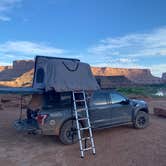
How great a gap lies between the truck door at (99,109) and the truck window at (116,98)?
23 centimetres

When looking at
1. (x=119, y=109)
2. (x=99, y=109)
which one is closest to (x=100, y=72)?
(x=119, y=109)

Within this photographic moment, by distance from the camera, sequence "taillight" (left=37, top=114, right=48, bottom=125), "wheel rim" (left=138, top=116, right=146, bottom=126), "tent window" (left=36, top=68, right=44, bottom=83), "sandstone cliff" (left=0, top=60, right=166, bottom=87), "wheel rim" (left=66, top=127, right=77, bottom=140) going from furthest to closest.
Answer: "sandstone cliff" (left=0, top=60, right=166, bottom=87) < "wheel rim" (left=138, top=116, right=146, bottom=126) < "tent window" (left=36, top=68, right=44, bottom=83) < "wheel rim" (left=66, top=127, right=77, bottom=140) < "taillight" (left=37, top=114, right=48, bottom=125)

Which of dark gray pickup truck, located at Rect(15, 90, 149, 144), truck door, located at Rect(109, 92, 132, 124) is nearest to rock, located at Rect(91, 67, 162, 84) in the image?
dark gray pickup truck, located at Rect(15, 90, 149, 144)

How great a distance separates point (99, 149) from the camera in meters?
7.53

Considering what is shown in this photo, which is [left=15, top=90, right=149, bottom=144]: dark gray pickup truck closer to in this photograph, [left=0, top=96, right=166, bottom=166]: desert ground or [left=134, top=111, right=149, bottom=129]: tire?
[left=134, top=111, right=149, bottom=129]: tire

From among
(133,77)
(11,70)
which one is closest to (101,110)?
(11,70)

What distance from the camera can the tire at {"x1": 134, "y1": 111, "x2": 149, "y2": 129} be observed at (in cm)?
992

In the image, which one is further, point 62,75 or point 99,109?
point 99,109

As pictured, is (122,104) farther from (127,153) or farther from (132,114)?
(127,153)

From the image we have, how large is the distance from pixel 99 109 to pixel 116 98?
39.9 inches

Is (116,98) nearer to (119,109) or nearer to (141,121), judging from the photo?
(119,109)

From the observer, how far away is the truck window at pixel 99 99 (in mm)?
8812

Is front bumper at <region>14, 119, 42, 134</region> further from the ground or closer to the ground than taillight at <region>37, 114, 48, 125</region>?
closer to the ground

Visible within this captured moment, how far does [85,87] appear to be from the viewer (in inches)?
319
